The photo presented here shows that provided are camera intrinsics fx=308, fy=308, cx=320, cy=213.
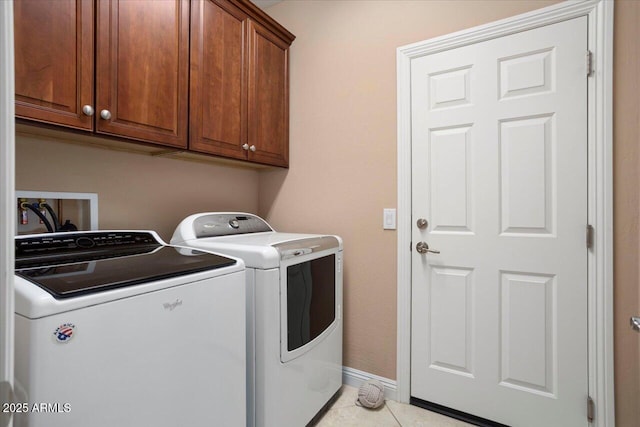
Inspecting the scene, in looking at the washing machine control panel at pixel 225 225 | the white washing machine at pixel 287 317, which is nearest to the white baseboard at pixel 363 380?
the white washing machine at pixel 287 317

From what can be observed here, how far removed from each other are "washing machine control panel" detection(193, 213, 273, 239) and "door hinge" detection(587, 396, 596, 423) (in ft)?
6.10

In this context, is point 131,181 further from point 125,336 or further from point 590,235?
point 590,235

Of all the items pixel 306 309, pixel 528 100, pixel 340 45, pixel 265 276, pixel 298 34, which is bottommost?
pixel 306 309

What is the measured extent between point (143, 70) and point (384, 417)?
207 cm

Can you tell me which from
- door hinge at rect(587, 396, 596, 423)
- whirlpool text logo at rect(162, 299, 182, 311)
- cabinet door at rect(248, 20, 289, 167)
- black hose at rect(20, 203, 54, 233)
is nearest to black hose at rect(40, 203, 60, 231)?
black hose at rect(20, 203, 54, 233)

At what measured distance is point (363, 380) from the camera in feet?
6.32

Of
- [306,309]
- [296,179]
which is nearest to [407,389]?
[306,309]

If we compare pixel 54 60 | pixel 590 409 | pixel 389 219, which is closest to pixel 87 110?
pixel 54 60

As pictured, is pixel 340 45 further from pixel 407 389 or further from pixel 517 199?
pixel 407 389

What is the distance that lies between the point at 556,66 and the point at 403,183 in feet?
2.89

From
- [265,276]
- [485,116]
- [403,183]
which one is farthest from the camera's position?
[403,183]

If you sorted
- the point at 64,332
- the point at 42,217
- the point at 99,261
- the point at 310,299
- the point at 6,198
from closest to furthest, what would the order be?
the point at 6,198
the point at 64,332
the point at 99,261
the point at 42,217
the point at 310,299

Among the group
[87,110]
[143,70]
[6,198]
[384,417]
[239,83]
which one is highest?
[239,83]

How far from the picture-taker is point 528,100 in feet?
4.91
